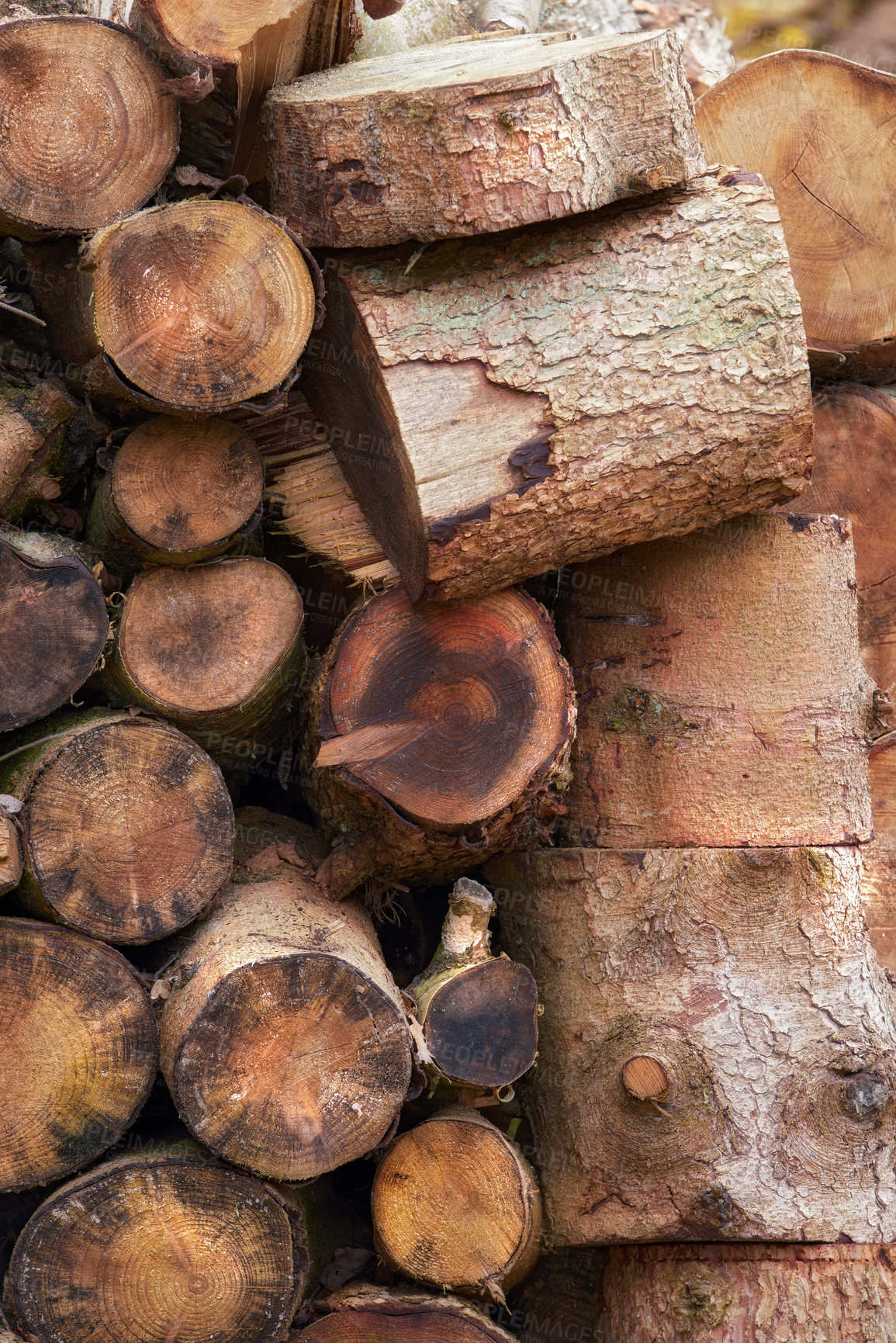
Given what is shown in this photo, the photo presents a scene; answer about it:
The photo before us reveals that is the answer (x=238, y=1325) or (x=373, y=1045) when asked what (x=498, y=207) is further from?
(x=238, y=1325)

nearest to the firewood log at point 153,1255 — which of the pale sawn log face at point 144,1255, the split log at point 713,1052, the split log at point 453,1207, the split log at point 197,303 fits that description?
the pale sawn log face at point 144,1255

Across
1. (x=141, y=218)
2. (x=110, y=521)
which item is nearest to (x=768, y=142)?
(x=141, y=218)

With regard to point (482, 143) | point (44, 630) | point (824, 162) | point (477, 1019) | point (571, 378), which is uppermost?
point (482, 143)

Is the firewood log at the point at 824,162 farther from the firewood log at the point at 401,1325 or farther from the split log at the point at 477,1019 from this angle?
the firewood log at the point at 401,1325

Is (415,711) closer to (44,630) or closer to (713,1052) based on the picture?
(44,630)

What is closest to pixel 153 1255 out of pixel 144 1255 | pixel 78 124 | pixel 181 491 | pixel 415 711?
pixel 144 1255
